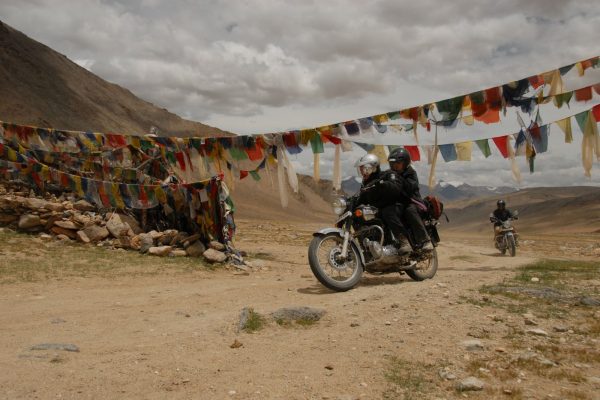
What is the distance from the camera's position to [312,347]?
13.2ft

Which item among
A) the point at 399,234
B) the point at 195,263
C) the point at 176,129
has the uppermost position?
the point at 176,129

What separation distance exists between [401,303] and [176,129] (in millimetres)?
74046

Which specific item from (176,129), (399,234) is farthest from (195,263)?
(176,129)

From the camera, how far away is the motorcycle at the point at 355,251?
6.38 m

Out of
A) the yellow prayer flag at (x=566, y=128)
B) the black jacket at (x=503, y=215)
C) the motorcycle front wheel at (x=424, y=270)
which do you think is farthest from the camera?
the black jacket at (x=503, y=215)

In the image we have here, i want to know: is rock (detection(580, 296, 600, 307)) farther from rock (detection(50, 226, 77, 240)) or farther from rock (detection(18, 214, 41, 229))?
rock (detection(18, 214, 41, 229))

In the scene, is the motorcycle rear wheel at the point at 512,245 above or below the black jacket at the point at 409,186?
below

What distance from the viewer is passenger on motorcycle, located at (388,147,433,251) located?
22.9 ft

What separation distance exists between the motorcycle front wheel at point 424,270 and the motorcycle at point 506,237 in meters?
7.82

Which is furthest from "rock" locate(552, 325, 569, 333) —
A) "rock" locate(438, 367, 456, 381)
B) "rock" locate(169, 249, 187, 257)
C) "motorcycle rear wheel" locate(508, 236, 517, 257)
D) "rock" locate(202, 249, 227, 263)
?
"motorcycle rear wheel" locate(508, 236, 517, 257)

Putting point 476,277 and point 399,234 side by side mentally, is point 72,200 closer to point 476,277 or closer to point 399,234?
point 399,234

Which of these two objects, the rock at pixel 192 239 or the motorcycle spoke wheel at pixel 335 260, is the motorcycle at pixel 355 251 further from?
the rock at pixel 192 239

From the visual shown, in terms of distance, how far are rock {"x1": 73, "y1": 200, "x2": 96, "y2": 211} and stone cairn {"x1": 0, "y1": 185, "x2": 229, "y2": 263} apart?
11cm

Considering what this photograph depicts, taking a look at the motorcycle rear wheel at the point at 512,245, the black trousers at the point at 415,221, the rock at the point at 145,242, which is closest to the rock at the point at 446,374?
the black trousers at the point at 415,221
